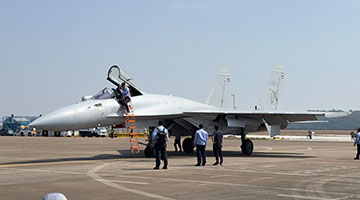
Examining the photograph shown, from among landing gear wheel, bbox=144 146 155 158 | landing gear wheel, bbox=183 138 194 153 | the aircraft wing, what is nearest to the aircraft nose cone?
landing gear wheel, bbox=144 146 155 158

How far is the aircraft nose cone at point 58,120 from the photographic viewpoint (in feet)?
53.4

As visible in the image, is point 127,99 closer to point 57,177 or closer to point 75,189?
point 57,177

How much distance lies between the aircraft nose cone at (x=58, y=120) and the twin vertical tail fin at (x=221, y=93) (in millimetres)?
11998

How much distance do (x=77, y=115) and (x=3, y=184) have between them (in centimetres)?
636

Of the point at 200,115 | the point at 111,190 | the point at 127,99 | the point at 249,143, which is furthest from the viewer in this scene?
the point at 249,143

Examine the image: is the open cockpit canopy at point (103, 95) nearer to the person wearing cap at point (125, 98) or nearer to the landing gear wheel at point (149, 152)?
the person wearing cap at point (125, 98)

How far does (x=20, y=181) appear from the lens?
11.7 m

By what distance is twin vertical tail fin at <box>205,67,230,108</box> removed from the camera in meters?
27.8

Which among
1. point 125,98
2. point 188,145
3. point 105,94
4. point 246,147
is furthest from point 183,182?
point 188,145

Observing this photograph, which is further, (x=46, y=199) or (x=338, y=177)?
(x=338, y=177)

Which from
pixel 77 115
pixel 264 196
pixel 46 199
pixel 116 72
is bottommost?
pixel 264 196

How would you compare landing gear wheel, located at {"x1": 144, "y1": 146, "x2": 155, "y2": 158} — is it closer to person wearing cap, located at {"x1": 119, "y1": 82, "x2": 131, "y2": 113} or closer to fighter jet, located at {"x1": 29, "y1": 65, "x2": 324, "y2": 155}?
fighter jet, located at {"x1": 29, "y1": 65, "x2": 324, "y2": 155}

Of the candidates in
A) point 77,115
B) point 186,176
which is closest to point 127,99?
point 77,115

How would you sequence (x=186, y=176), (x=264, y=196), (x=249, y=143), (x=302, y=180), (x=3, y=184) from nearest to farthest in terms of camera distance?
1. (x=264, y=196)
2. (x=3, y=184)
3. (x=302, y=180)
4. (x=186, y=176)
5. (x=249, y=143)
